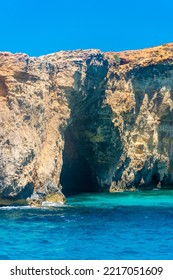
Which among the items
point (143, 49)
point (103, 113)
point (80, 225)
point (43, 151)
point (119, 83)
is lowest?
point (80, 225)

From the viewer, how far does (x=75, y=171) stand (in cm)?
6225

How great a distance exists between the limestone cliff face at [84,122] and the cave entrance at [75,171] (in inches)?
4.9

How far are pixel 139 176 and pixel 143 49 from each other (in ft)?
56.3

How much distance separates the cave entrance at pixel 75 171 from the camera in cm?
5941

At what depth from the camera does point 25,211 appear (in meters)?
35.6

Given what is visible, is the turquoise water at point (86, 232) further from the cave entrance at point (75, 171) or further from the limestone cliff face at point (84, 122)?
the cave entrance at point (75, 171)

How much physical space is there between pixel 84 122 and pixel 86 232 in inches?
1175

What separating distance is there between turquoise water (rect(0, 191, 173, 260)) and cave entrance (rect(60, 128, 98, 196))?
62.4 ft

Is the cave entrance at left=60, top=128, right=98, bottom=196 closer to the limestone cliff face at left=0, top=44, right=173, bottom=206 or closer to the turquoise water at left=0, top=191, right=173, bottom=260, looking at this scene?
the limestone cliff face at left=0, top=44, right=173, bottom=206

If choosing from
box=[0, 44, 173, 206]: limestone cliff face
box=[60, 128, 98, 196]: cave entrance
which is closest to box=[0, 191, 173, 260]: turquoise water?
box=[0, 44, 173, 206]: limestone cliff face

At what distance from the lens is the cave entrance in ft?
195

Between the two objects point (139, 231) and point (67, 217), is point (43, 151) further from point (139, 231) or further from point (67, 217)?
point (139, 231)
